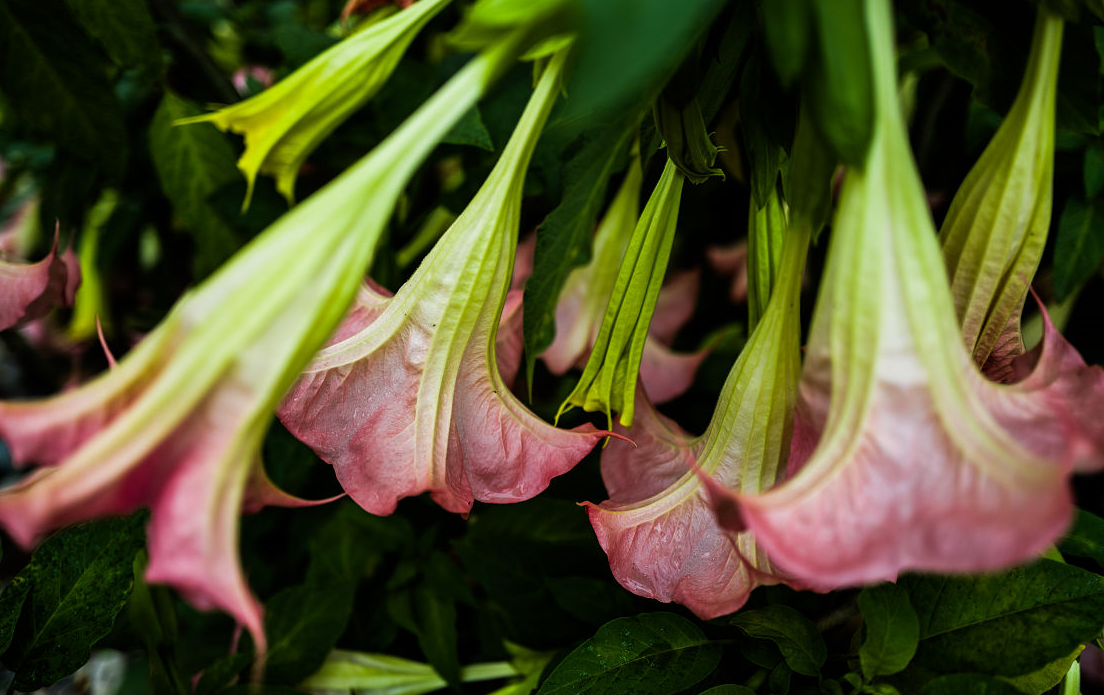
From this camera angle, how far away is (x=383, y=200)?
0.95ft

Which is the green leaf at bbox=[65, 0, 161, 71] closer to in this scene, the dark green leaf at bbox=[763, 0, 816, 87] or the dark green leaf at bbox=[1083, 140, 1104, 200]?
the dark green leaf at bbox=[763, 0, 816, 87]

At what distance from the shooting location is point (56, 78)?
0.62m

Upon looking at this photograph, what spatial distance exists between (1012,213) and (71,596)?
1.97 ft

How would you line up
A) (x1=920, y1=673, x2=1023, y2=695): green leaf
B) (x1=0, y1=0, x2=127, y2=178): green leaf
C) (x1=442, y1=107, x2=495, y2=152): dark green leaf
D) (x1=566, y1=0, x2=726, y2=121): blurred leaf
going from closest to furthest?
(x1=566, y1=0, x2=726, y2=121): blurred leaf, (x1=920, y1=673, x2=1023, y2=695): green leaf, (x1=442, y1=107, x2=495, y2=152): dark green leaf, (x1=0, y1=0, x2=127, y2=178): green leaf

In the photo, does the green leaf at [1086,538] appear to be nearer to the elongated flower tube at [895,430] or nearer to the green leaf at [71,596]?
the elongated flower tube at [895,430]

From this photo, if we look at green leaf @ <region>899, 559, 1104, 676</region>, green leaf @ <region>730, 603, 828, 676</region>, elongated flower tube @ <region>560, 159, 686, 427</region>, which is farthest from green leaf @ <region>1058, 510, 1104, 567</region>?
elongated flower tube @ <region>560, 159, 686, 427</region>

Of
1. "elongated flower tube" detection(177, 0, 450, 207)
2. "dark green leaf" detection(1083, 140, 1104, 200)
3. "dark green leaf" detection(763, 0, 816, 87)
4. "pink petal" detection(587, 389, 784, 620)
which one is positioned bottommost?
"dark green leaf" detection(1083, 140, 1104, 200)

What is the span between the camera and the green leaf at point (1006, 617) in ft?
1.27

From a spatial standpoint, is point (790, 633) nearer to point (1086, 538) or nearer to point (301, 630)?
point (1086, 538)

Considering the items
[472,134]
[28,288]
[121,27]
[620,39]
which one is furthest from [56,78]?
[620,39]

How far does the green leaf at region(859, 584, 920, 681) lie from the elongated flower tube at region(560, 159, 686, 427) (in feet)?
0.55

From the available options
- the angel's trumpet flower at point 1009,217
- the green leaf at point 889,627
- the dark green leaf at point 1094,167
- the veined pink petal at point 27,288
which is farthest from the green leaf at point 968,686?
the veined pink petal at point 27,288

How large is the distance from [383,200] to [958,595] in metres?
0.39

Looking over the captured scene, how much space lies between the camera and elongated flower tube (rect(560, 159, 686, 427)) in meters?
0.41
